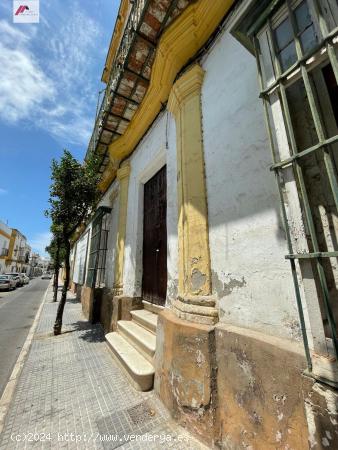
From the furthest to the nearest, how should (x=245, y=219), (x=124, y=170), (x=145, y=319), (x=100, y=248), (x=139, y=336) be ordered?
1. (x=100, y=248)
2. (x=124, y=170)
3. (x=145, y=319)
4. (x=139, y=336)
5. (x=245, y=219)

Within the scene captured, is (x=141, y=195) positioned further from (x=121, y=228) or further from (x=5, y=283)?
(x=5, y=283)

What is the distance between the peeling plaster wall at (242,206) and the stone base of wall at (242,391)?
0.19 metres

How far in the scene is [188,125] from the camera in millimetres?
3160

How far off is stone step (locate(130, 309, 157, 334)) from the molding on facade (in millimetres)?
4408

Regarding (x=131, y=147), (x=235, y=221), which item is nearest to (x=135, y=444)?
(x=235, y=221)

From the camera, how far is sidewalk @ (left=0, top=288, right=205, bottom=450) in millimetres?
2287

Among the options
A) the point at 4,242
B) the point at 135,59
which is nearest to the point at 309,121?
the point at 135,59

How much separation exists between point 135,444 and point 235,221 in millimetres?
2597

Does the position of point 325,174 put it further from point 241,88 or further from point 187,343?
point 187,343

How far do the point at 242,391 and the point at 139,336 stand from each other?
8.13 ft

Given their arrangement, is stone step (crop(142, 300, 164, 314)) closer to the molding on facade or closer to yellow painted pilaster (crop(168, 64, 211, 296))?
yellow painted pilaster (crop(168, 64, 211, 296))

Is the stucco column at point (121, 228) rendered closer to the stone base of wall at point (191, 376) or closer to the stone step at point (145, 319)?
the stone step at point (145, 319)

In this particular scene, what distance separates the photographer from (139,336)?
394 cm

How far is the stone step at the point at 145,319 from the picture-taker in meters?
4.00
